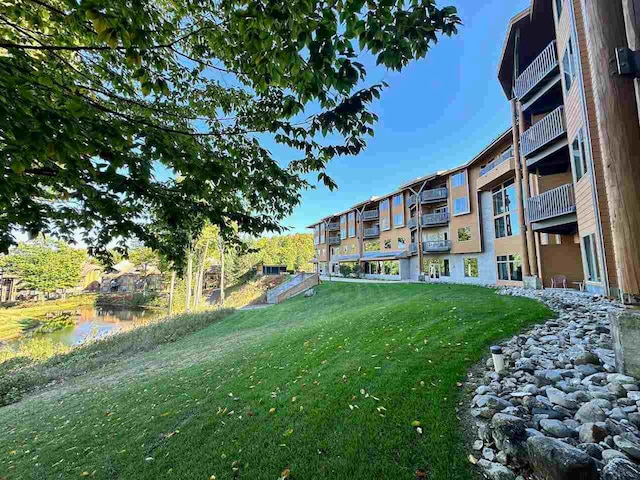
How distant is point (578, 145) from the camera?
9727mm

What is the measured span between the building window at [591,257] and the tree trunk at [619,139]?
7619mm

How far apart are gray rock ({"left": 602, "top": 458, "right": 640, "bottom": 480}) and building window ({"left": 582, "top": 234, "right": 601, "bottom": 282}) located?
32.3ft

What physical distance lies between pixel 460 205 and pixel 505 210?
16.9 feet

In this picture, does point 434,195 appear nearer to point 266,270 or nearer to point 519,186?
point 519,186

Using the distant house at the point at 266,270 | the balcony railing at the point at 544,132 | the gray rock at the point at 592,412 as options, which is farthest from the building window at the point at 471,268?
the distant house at the point at 266,270

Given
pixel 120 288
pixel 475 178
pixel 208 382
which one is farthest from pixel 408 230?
pixel 120 288

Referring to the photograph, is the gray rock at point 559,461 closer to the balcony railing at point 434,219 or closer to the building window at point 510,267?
the building window at point 510,267

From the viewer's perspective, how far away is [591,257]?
9.79 m

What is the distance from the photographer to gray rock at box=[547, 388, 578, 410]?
9.70ft

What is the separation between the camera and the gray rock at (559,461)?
195 cm

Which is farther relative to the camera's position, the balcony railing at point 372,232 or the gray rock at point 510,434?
the balcony railing at point 372,232

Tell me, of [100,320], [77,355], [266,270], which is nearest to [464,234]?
[77,355]

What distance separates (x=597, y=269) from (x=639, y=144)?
8.63 meters

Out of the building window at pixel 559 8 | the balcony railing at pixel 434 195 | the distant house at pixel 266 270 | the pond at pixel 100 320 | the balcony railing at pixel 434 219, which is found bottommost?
the pond at pixel 100 320
